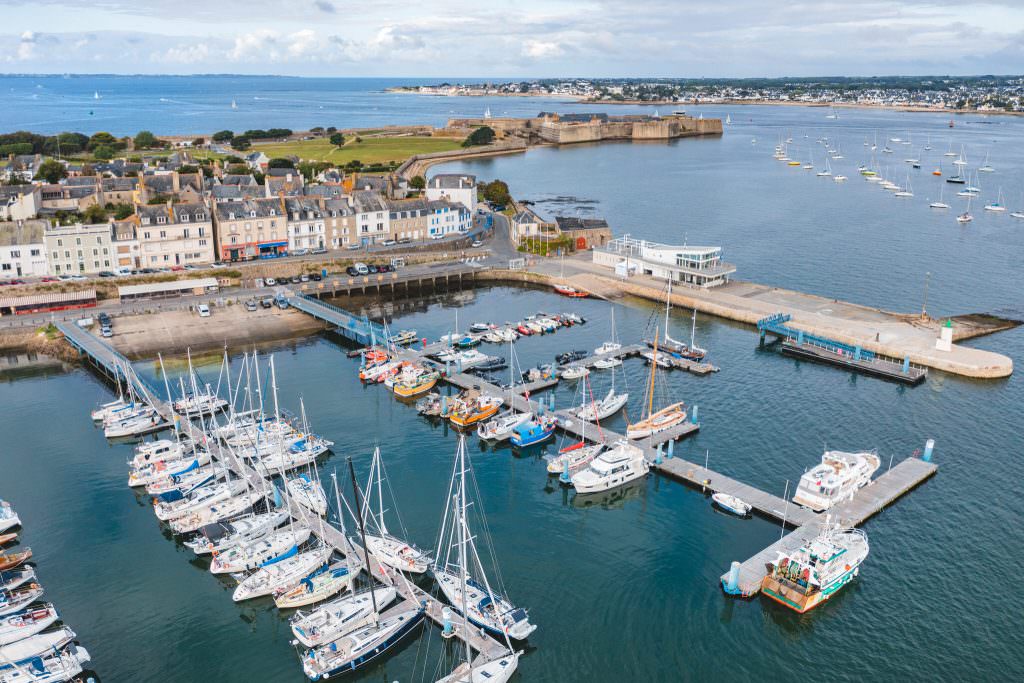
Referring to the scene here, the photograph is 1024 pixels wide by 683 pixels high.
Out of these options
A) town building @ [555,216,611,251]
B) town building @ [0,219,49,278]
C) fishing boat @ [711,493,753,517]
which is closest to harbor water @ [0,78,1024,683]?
fishing boat @ [711,493,753,517]

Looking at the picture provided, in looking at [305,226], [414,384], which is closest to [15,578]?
[414,384]

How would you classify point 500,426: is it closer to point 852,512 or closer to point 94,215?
point 852,512

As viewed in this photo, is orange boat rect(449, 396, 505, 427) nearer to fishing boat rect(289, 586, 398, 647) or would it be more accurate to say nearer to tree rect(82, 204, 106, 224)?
fishing boat rect(289, 586, 398, 647)

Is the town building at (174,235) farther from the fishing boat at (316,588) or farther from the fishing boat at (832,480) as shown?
the fishing boat at (832,480)

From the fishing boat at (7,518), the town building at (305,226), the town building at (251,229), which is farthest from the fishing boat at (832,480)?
the town building at (251,229)

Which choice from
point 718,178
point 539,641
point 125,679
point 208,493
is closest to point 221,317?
point 208,493
